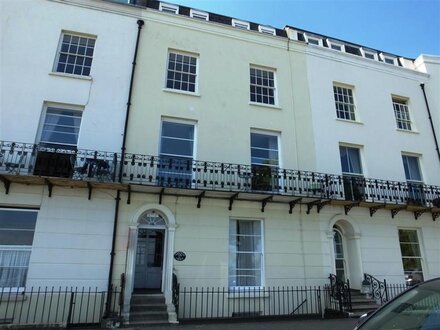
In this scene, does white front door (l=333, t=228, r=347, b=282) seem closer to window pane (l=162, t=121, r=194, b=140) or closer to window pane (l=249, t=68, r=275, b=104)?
window pane (l=249, t=68, r=275, b=104)

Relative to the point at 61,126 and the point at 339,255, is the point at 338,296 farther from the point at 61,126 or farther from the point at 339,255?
the point at 61,126

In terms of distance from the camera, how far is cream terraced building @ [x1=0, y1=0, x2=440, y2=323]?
9.40 metres

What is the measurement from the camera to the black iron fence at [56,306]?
8.37 meters

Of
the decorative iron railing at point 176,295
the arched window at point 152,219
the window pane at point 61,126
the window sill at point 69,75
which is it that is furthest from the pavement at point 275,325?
the window sill at point 69,75

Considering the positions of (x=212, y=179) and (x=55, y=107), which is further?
(x=212, y=179)

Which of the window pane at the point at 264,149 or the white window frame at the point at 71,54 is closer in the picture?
the white window frame at the point at 71,54

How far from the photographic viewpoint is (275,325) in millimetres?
8641

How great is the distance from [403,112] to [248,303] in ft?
37.6

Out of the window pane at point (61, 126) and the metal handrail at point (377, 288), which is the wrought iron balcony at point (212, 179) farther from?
the metal handrail at point (377, 288)

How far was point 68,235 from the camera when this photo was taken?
9.28m

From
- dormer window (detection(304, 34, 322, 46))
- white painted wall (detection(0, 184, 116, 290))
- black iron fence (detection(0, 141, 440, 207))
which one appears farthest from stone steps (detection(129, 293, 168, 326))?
dormer window (detection(304, 34, 322, 46))

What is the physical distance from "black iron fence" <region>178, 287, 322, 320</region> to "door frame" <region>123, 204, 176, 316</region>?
554 millimetres

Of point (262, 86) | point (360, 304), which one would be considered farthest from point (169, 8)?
point (360, 304)

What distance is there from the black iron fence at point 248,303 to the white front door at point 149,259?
3.38 feet
